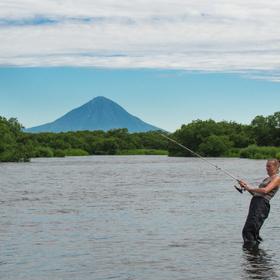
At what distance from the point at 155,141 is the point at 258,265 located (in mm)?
161718

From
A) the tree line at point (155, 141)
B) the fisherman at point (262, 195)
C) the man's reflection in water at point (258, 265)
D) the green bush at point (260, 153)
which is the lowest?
the man's reflection in water at point (258, 265)

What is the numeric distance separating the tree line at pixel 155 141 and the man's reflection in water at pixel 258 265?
3260 inches

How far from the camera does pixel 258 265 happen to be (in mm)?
15180

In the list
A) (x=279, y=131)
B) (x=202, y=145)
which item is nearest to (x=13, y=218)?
(x=202, y=145)

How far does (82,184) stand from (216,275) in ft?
101

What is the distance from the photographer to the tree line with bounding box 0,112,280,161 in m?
106

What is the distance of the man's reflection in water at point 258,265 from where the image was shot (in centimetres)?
1420

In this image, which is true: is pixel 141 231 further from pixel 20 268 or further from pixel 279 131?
pixel 279 131

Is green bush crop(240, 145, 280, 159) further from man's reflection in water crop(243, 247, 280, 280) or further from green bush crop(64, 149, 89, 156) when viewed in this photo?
man's reflection in water crop(243, 247, 280, 280)

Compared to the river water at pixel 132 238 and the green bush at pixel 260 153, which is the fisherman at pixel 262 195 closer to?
the river water at pixel 132 238

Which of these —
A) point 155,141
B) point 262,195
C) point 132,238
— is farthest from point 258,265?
point 155,141

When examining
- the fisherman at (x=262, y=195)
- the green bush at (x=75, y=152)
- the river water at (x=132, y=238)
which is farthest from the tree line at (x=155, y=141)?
the fisherman at (x=262, y=195)

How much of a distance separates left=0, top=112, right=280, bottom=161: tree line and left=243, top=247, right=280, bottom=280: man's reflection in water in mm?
82799

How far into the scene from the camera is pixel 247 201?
30.2m
